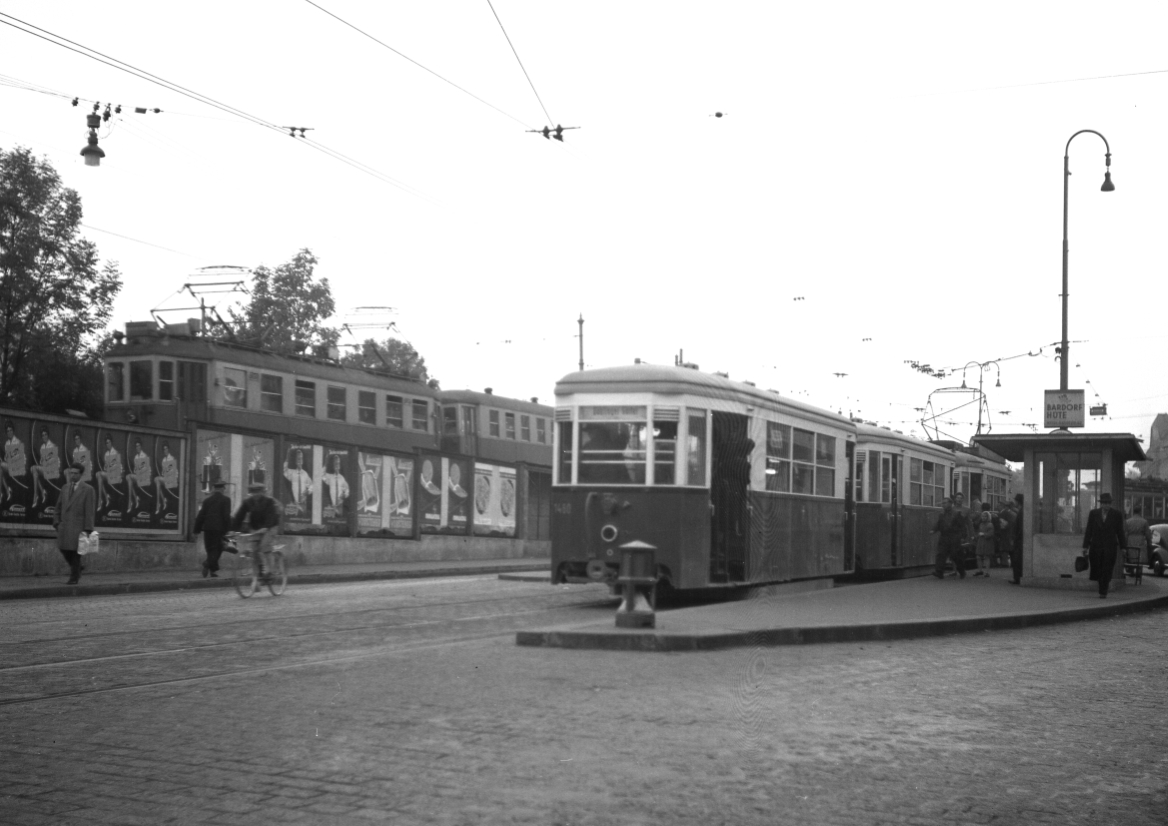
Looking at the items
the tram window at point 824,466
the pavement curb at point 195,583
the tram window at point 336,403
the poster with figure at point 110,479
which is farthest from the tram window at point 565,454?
the tram window at point 336,403

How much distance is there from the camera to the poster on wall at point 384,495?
33.5m

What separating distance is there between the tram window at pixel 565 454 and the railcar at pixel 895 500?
32.0 feet

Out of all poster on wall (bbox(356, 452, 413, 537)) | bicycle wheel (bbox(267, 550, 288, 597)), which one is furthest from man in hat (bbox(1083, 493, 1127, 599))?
poster on wall (bbox(356, 452, 413, 537))

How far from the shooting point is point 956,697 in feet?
33.0

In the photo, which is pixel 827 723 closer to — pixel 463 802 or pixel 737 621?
pixel 463 802

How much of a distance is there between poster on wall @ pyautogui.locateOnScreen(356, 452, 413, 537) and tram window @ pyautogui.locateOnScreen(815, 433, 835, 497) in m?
13.7

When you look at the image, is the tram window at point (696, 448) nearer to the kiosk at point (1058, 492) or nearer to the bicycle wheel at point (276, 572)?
the bicycle wheel at point (276, 572)

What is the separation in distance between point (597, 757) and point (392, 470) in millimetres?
27974

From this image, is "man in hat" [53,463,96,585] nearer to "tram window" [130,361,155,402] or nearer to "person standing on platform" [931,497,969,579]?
"person standing on platform" [931,497,969,579]

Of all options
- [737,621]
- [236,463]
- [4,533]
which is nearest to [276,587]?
[4,533]

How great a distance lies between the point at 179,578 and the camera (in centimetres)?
2384

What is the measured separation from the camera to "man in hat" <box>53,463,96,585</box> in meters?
20.8

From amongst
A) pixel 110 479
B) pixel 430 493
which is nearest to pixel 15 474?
pixel 110 479

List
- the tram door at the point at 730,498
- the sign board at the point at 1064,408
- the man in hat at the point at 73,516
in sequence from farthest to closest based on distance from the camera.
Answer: the sign board at the point at 1064,408
the man in hat at the point at 73,516
the tram door at the point at 730,498
